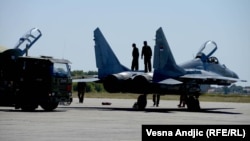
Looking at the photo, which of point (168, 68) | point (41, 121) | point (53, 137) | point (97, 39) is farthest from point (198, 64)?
point (53, 137)

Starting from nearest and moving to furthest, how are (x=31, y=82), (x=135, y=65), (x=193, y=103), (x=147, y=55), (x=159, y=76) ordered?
(x=31, y=82) → (x=159, y=76) → (x=147, y=55) → (x=193, y=103) → (x=135, y=65)

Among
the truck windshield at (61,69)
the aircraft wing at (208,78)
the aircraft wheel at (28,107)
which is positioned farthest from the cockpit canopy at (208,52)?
the aircraft wheel at (28,107)

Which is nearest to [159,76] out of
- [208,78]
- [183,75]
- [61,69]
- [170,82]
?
[170,82]

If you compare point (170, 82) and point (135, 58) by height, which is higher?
point (135, 58)

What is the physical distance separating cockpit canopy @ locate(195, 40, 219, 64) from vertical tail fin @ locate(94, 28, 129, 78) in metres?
5.54

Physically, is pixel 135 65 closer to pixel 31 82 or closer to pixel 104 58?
pixel 104 58

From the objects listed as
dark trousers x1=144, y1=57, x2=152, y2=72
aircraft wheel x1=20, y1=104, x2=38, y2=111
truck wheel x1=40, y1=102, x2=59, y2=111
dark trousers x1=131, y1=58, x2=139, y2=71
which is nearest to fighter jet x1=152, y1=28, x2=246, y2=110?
dark trousers x1=144, y1=57, x2=152, y2=72

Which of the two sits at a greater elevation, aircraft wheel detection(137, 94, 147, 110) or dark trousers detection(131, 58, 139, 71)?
dark trousers detection(131, 58, 139, 71)

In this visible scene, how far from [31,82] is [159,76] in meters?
7.13

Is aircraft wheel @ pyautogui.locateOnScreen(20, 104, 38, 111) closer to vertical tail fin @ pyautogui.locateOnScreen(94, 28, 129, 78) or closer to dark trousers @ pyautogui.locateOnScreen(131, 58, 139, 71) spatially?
vertical tail fin @ pyautogui.locateOnScreen(94, 28, 129, 78)

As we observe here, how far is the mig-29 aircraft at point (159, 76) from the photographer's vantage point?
102 feet

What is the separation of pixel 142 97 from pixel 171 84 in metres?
1.93

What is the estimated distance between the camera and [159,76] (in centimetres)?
3109

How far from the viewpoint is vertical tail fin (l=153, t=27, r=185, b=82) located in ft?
102
